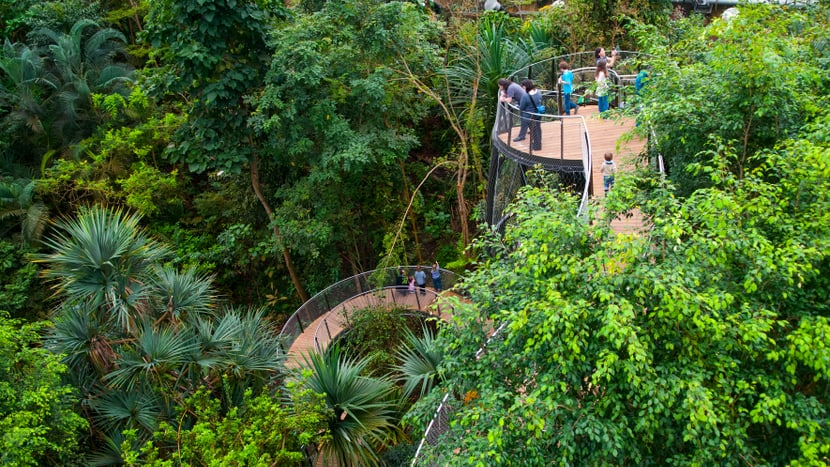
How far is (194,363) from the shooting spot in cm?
1124

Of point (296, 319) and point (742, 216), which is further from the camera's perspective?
point (296, 319)

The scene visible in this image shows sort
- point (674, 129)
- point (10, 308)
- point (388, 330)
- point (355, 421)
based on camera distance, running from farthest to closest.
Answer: point (10, 308)
point (388, 330)
point (355, 421)
point (674, 129)

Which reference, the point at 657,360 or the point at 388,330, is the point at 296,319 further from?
the point at 657,360

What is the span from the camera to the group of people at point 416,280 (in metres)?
16.4

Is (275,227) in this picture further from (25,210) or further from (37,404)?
(37,404)

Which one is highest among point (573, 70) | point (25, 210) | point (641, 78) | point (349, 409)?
point (641, 78)

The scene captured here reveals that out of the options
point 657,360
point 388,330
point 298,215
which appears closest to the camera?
point 657,360

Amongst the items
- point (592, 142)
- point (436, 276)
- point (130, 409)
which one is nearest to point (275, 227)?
point (436, 276)

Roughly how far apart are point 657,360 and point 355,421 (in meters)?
5.31

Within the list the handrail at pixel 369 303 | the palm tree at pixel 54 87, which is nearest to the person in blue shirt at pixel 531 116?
the handrail at pixel 369 303

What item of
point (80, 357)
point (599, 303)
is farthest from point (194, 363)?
point (599, 303)

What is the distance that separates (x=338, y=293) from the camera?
54.3 feet

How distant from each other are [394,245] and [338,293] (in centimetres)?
228

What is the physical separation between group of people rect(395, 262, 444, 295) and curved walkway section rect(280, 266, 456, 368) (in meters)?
0.10
